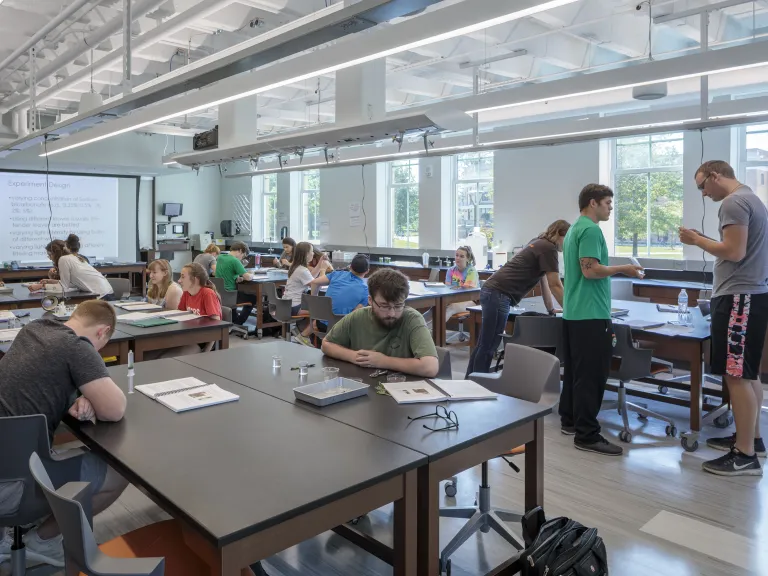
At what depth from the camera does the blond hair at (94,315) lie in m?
2.25

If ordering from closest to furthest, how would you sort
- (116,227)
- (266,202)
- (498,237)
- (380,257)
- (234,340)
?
(234,340) < (498,237) < (380,257) < (116,227) < (266,202)

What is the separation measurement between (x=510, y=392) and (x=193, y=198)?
1168 centimetres

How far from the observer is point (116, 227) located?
37.7 feet

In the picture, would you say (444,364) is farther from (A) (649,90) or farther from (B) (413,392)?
(A) (649,90)

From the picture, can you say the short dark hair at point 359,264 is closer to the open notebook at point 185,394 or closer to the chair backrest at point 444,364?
the chair backrest at point 444,364

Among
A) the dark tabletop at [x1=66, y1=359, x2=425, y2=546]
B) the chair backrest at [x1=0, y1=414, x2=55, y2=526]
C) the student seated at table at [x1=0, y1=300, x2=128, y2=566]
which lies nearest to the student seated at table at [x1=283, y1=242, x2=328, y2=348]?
the dark tabletop at [x1=66, y1=359, x2=425, y2=546]

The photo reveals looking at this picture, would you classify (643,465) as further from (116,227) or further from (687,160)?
(116,227)

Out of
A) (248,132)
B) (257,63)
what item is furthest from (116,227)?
(257,63)

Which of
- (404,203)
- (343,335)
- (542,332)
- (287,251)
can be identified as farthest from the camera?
(404,203)

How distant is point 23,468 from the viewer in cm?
194

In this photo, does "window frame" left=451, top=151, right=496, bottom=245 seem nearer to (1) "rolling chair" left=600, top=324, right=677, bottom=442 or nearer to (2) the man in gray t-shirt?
(1) "rolling chair" left=600, top=324, right=677, bottom=442

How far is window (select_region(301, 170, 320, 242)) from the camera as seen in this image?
12.2 meters

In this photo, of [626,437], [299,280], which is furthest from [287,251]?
[626,437]

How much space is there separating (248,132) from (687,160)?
16.3ft
